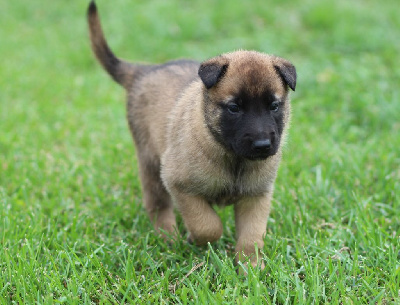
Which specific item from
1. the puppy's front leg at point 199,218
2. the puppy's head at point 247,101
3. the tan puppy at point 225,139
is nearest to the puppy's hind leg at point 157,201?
the tan puppy at point 225,139

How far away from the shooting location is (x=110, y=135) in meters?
6.21

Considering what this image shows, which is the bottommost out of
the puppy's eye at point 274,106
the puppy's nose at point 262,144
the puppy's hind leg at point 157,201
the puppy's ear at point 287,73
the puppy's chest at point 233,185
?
the puppy's hind leg at point 157,201

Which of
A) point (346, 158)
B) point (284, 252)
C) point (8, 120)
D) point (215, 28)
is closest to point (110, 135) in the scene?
point (8, 120)

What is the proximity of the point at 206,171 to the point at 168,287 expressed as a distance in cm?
75

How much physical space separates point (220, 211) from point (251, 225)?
0.85 m

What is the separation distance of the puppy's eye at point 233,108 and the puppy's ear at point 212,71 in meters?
0.17

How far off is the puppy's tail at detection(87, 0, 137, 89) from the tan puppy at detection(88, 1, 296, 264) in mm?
653

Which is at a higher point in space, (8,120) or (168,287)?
(8,120)

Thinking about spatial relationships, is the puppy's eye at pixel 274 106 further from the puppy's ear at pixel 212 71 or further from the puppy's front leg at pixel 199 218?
the puppy's front leg at pixel 199 218

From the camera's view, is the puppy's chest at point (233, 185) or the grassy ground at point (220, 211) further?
the puppy's chest at point (233, 185)

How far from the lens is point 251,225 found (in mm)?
3562

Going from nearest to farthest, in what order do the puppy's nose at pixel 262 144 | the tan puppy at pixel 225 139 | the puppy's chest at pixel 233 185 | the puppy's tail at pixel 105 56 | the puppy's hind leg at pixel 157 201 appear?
the puppy's nose at pixel 262 144, the tan puppy at pixel 225 139, the puppy's chest at pixel 233 185, the puppy's hind leg at pixel 157 201, the puppy's tail at pixel 105 56

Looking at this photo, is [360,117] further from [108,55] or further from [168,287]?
[168,287]

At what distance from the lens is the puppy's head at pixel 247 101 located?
124 inches
